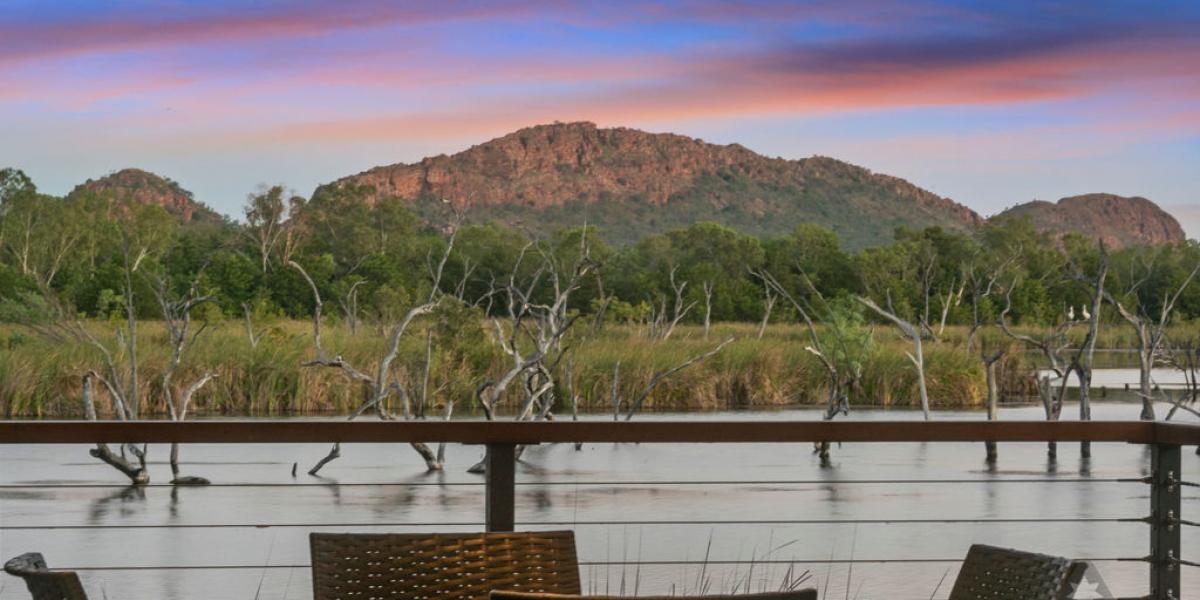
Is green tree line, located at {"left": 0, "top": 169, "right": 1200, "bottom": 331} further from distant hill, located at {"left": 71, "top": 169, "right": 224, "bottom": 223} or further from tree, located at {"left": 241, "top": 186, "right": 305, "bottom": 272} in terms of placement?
distant hill, located at {"left": 71, "top": 169, "right": 224, "bottom": 223}

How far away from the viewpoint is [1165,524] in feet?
10.7

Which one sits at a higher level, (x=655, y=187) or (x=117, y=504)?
(x=655, y=187)

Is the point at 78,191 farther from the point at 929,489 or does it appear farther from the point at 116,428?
the point at 116,428

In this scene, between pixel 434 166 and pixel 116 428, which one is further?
pixel 434 166

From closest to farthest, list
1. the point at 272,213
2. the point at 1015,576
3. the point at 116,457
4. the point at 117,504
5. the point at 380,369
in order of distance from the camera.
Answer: the point at 1015,576 < the point at 116,457 < the point at 380,369 < the point at 117,504 < the point at 272,213

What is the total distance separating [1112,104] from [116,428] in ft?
102

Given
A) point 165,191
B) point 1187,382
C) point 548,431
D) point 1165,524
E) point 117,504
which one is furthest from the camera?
point 165,191

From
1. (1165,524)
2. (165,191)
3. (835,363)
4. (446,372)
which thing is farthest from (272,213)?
(1165,524)

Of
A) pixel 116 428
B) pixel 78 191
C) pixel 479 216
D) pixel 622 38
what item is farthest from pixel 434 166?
pixel 116 428

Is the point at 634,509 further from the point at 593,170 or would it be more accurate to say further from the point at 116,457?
the point at 593,170

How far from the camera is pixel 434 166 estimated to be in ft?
325

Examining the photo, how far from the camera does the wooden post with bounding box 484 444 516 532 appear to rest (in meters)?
3.11

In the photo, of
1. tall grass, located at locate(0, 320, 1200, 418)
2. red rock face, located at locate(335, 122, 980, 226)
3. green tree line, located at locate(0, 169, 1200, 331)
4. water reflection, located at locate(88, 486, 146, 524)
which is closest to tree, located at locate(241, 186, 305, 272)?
green tree line, located at locate(0, 169, 1200, 331)

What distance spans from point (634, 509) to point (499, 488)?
10930 millimetres
